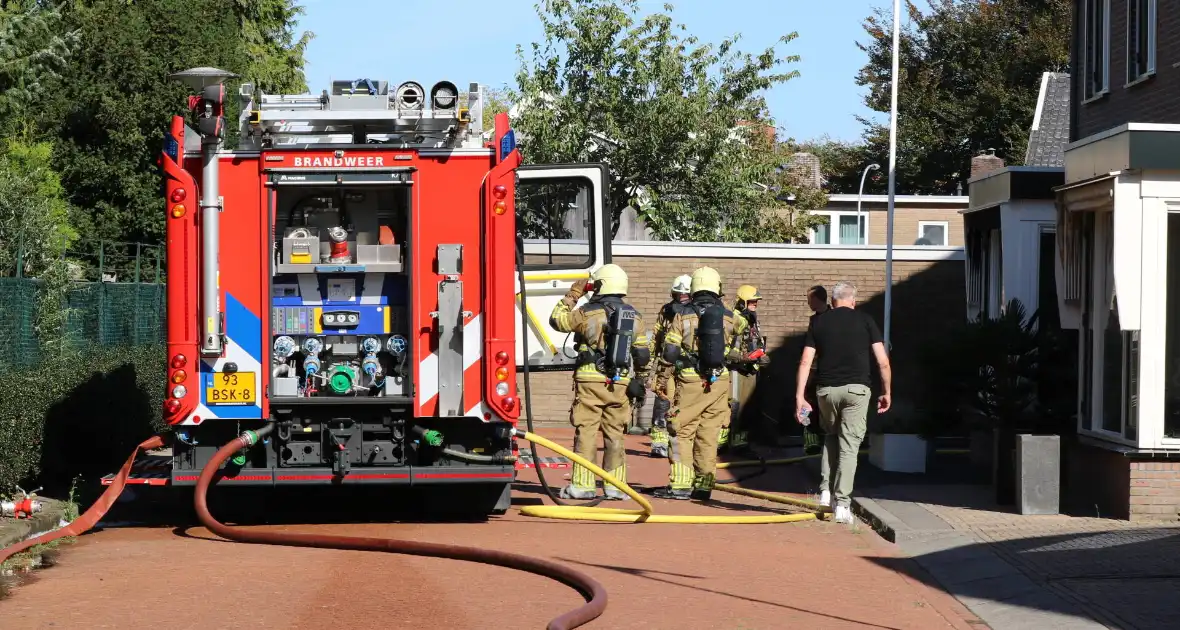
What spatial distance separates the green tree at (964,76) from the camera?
42969mm

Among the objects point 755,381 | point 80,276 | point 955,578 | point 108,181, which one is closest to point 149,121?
point 108,181

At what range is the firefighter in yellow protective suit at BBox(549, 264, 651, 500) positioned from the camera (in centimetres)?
1256

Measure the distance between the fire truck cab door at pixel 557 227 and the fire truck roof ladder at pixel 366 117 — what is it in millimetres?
1102

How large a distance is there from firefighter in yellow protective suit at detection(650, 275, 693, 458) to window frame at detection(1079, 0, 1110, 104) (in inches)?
228

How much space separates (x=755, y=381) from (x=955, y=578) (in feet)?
31.5

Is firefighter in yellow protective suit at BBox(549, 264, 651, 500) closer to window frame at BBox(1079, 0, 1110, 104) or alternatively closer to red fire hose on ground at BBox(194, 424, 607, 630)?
red fire hose on ground at BBox(194, 424, 607, 630)

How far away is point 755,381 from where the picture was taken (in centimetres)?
1877

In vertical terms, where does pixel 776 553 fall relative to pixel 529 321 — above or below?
below

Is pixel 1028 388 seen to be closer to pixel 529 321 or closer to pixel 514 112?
pixel 529 321

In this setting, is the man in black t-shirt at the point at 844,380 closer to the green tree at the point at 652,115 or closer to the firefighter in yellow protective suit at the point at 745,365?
the firefighter in yellow protective suit at the point at 745,365

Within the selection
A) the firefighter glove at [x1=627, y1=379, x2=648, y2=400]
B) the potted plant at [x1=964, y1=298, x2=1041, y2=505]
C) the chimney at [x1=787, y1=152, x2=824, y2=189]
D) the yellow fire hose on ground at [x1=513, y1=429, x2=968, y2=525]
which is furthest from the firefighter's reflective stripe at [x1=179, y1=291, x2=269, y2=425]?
the chimney at [x1=787, y1=152, x2=824, y2=189]

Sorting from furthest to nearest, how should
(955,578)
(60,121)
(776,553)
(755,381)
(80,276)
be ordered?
(60,121), (755,381), (80,276), (776,553), (955,578)

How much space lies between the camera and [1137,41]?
16.4m

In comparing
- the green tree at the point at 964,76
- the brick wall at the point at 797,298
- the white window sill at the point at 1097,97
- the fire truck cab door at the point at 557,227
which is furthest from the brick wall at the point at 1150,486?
the green tree at the point at 964,76
